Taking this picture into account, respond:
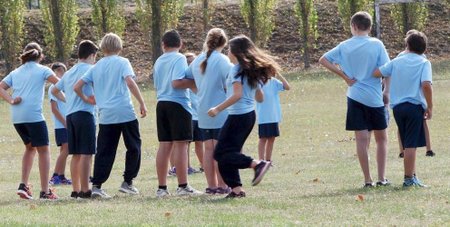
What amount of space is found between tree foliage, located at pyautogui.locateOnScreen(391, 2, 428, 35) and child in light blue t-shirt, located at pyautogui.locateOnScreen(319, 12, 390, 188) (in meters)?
35.3

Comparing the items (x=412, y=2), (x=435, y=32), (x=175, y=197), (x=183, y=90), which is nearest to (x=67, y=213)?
(x=175, y=197)

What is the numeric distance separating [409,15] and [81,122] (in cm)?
3626

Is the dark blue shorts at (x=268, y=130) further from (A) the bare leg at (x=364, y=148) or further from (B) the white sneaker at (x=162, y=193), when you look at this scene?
(B) the white sneaker at (x=162, y=193)

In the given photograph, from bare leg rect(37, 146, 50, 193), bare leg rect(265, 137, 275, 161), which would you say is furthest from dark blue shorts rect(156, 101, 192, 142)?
bare leg rect(265, 137, 275, 161)

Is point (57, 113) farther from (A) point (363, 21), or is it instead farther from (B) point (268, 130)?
(A) point (363, 21)

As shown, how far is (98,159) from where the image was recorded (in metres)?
13.0

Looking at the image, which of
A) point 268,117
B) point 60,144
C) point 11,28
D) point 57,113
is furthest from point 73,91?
point 11,28

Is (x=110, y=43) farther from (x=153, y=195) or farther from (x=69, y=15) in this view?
(x=69, y=15)

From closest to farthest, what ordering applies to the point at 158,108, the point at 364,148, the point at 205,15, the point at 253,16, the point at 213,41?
the point at 213,41 < the point at 364,148 < the point at 158,108 < the point at 253,16 < the point at 205,15

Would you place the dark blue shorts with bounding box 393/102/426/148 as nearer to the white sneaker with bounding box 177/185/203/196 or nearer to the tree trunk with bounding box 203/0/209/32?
the white sneaker with bounding box 177/185/203/196

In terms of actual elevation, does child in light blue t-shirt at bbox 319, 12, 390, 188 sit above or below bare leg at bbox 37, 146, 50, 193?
above

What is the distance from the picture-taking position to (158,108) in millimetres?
12898

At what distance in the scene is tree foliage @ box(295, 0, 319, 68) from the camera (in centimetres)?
4694

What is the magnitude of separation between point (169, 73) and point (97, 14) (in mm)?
34363
